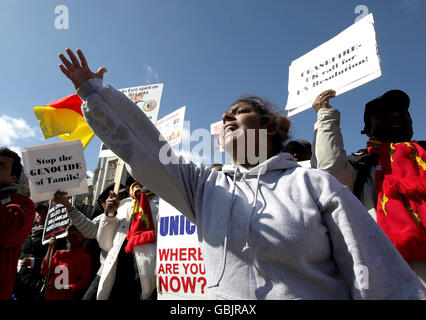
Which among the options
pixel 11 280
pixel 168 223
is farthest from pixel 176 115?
pixel 11 280

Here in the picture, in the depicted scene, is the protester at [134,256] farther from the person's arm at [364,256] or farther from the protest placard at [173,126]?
the person's arm at [364,256]

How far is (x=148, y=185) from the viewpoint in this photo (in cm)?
126

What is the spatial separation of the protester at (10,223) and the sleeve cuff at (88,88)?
5.11 ft


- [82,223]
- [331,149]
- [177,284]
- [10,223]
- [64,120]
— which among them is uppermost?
[64,120]

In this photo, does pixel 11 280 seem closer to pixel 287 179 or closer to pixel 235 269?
pixel 235 269

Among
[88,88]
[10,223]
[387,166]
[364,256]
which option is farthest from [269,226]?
[10,223]

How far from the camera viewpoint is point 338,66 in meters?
2.48

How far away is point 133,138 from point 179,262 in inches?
64.3

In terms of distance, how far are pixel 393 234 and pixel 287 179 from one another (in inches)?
31.5

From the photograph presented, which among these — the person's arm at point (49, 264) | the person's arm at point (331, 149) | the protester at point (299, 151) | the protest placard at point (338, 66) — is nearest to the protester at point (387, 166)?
the person's arm at point (331, 149)

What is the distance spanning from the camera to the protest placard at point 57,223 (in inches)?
176

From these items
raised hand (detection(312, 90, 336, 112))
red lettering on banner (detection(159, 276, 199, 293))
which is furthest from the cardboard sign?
raised hand (detection(312, 90, 336, 112))

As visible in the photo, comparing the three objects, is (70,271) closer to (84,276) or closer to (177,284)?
(84,276)

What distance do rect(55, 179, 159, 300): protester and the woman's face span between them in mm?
1811
